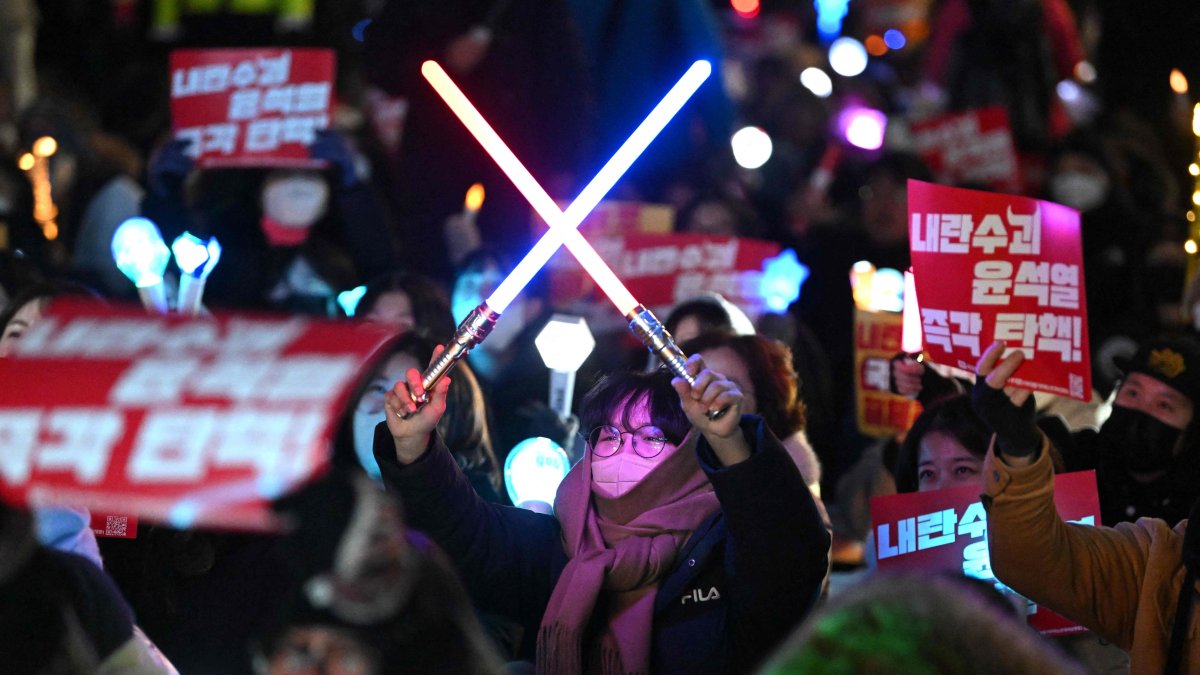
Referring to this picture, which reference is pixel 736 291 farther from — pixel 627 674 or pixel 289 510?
pixel 289 510

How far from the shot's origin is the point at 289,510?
2949 millimetres

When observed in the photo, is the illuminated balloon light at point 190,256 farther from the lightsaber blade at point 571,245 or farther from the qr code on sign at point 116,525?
the lightsaber blade at point 571,245

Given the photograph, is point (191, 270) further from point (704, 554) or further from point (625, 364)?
point (704, 554)

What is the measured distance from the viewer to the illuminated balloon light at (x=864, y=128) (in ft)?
34.7

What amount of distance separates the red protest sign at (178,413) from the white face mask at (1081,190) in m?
6.64

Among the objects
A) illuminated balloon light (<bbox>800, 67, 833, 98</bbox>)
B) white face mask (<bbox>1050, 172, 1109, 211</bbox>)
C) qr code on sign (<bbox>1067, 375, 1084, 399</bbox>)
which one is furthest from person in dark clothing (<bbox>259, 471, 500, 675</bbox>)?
illuminated balloon light (<bbox>800, 67, 833, 98</bbox>)

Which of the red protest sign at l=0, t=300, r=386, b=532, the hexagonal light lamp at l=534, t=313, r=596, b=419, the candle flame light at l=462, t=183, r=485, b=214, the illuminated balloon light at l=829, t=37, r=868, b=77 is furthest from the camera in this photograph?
the illuminated balloon light at l=829, t=37, r=868, b=77

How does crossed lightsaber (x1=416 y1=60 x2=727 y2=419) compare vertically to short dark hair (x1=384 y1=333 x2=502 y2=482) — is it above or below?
above

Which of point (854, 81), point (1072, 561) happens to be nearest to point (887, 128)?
point (854, 81)

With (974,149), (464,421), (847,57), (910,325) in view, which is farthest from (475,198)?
(847,57)

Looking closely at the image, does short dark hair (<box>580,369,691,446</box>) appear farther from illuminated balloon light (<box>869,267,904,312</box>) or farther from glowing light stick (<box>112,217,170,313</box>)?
illuminated balloon light (<box>869,267,904,312</box>)

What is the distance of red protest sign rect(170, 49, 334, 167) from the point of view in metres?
7.27

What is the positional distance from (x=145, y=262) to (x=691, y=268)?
246cm

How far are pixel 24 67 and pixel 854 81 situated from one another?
5.45m
